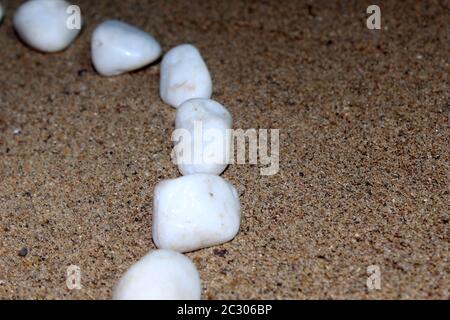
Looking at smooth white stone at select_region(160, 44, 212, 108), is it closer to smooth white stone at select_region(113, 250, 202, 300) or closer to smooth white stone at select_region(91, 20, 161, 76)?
smooth white stone at select_region(91, 20, 161, 76)

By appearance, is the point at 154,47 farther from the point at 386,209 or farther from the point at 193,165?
the point at 386,209

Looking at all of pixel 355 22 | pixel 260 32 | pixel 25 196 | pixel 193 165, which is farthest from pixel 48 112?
pixel 355 22

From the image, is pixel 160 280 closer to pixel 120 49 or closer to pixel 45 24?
pixel 120 49

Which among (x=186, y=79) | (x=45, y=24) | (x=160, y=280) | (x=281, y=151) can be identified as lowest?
(x=160, y=280)

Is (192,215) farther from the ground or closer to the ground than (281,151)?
closer to the ground

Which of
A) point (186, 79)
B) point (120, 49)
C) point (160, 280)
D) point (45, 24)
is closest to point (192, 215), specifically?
point (160, 280)
